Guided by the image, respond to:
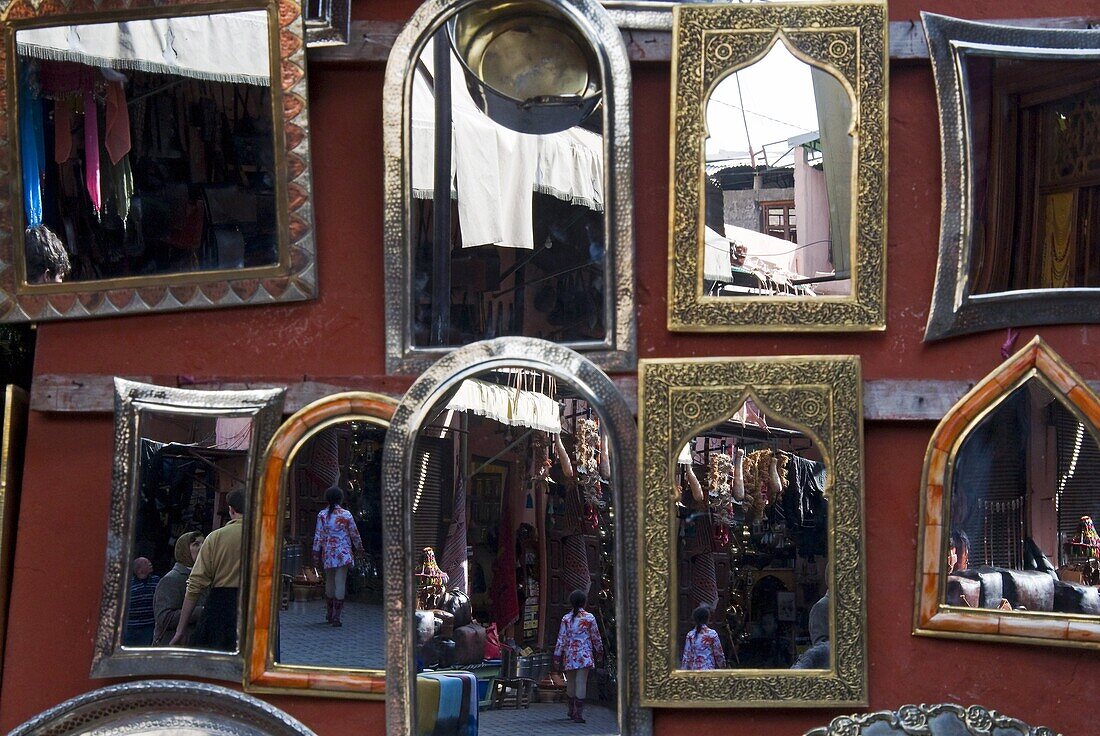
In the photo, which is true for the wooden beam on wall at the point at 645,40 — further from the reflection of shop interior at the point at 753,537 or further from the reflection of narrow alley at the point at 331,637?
the reflection of narrow alley at the point at 331,637

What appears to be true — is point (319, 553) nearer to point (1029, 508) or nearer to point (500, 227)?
point (500, 227)

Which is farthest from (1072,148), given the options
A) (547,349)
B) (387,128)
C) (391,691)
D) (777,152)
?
(391,691)

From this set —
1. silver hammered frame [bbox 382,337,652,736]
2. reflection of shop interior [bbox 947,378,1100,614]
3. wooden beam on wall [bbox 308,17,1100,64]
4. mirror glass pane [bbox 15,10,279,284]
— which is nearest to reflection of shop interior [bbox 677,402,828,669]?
silver hammered frame [bbox 382,337,652,736]

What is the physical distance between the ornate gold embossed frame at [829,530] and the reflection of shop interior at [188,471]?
5.13ft

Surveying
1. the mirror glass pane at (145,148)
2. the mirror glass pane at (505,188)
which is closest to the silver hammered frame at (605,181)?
the mirror glass pane at (505,188)

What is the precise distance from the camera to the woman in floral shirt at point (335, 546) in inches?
189

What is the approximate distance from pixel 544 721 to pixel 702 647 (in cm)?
66

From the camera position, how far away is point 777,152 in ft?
15.5

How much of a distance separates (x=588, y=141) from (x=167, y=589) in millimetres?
2340

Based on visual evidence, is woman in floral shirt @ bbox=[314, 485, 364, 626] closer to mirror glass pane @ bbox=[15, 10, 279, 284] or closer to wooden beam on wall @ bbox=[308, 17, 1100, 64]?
mirror glass pane @ bbox=[15, 10, 279, 284]

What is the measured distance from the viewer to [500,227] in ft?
15.9

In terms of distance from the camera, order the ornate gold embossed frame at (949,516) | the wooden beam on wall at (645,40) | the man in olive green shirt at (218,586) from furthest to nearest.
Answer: the man in olive green shirt at (218,586) < the wooden beam on wall at (645,40) < the ornate gold embossed frame at (949,516)

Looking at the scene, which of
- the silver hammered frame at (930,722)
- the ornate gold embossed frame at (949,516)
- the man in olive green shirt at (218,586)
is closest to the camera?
the silver hammered frame at (930,722)

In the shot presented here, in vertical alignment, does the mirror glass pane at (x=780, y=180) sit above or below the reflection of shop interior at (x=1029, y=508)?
above
